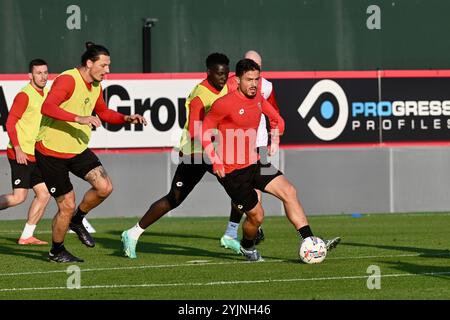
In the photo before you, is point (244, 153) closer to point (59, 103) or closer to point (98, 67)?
point (98, 67)

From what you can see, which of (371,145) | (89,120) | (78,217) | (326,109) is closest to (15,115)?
(78,217)

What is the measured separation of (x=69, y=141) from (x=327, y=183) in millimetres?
9183

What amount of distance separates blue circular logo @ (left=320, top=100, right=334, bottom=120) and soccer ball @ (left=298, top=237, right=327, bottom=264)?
924cm

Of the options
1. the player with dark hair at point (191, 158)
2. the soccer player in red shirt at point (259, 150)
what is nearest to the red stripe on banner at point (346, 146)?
the soccer player in red shirt at point (259, 150)

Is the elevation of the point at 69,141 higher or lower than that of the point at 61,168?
higher

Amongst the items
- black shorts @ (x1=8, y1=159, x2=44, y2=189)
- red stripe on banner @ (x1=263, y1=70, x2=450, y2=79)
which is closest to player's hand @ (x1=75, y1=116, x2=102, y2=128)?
black shorts @ (x1=8, y1=159, x2=44, y2=189)

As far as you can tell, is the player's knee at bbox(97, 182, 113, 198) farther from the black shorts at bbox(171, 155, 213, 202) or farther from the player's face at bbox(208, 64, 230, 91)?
the player's face at bbox(208, 64, 230, 91)

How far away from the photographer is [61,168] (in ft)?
49.5

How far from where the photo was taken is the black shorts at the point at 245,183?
48.3ft

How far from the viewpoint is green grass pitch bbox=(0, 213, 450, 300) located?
488 inches

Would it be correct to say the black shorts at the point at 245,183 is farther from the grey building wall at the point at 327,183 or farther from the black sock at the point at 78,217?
Result: the grey building wall at the point at 327,183

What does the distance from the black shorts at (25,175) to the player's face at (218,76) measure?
321 cm
